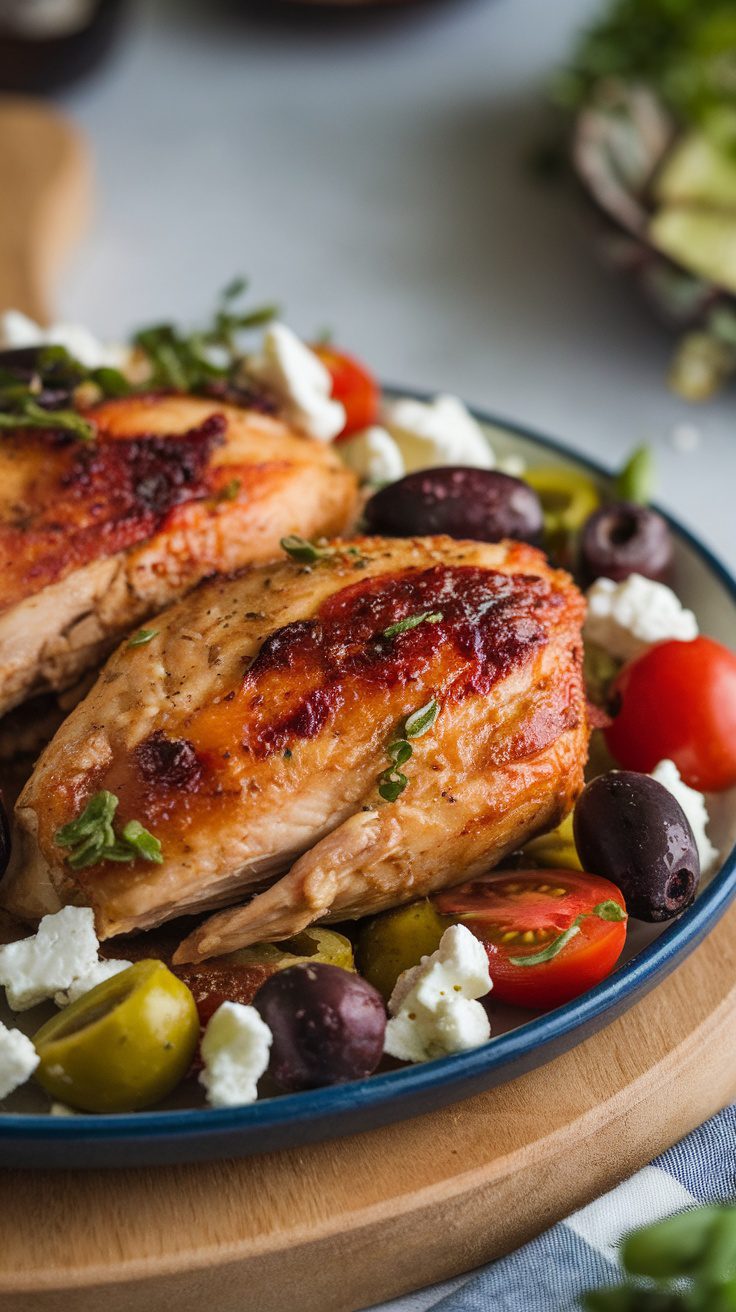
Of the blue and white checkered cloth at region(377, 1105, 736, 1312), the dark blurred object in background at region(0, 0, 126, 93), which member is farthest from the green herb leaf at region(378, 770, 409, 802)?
the dark blurred object in background at region(0, 0, 126, 93)

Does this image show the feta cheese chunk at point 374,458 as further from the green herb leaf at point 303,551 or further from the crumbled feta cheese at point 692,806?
the crumbled feta cheese at point 692,806

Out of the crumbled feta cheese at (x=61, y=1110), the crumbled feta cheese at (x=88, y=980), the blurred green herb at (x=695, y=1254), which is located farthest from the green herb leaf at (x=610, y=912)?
the crumbled feta cheese at (x=61, y=1110)

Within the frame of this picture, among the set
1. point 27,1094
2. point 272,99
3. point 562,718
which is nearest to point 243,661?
point 562,718

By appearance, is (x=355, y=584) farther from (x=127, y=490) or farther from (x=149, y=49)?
(x=149, y=49)

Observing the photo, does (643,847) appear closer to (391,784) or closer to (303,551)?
(391,784)

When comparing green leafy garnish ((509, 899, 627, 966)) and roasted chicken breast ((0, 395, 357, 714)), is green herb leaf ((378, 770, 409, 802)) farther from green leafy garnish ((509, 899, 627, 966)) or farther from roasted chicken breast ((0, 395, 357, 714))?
roasted chicken breast ((0, 395, 357, 714))

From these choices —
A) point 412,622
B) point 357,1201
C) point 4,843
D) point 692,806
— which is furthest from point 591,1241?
point 4,843
